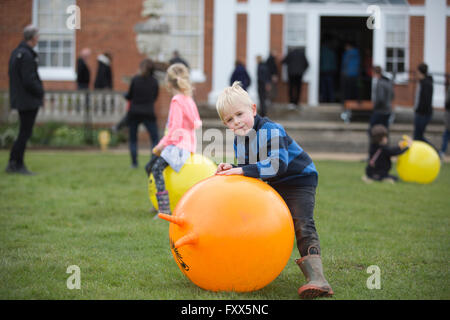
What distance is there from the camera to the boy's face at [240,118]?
4.02 m

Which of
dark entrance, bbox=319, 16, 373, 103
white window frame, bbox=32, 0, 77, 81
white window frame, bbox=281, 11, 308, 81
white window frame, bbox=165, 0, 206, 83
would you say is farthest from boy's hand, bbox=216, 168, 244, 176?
white window frame, bbox=32, 0, 77, 81

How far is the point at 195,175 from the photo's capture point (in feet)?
20.6

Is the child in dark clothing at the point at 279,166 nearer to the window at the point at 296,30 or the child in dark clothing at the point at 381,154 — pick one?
the child in dark clothing at the point at 381,154

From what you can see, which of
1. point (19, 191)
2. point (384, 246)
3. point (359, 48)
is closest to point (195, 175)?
point (384, 246)

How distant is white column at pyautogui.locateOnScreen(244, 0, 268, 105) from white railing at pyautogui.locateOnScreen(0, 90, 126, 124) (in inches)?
192

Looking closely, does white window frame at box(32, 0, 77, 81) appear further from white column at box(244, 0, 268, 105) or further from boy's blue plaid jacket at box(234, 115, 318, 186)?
boy's blue plaid jacket at box(234, 115, 318, 186)

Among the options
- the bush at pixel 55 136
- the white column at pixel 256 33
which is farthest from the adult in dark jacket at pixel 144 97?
the white column at pixel 256 33

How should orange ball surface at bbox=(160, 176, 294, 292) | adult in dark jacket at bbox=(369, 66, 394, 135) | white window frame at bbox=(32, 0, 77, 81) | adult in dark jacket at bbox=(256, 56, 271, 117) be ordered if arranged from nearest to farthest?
orange ball surface at bbox=(160, 176, 294, 292) < adult in dark jacket at bbox=(369, 66, 394, 135) < adult in dark jacket at bbox=(256, 56, 271, 117) < white window frame at bbox=(32, 0, 77, 81)

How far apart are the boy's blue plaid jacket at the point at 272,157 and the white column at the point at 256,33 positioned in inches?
576

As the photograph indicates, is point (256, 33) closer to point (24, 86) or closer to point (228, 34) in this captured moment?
point (228, 34)

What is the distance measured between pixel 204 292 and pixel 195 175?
8.12 feet

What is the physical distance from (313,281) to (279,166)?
2.91 ft

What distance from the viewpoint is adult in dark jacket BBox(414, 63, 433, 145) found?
12.4 m
